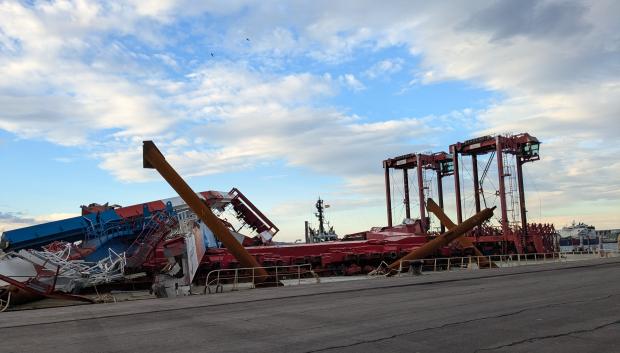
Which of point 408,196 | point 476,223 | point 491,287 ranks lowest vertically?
point 491,287

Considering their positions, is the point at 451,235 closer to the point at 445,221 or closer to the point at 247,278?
the point at 445,221

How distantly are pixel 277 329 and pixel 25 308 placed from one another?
11.3m

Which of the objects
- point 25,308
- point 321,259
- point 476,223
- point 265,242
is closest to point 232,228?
point 265,242

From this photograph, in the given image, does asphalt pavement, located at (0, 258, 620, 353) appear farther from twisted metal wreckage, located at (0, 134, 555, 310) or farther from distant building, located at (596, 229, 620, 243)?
distant building, located at (596, 229, 620, 243)

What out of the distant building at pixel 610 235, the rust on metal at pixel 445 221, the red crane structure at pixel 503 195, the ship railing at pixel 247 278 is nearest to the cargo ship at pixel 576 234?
the distant building at pixel 610 235

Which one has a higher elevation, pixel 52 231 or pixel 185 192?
pixel 185 192

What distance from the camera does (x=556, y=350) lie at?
7.60 meters

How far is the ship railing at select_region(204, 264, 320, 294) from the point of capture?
22.3 meters

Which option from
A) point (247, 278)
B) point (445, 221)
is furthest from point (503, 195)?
point (247, 278)

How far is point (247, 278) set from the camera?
A: 25828 mm

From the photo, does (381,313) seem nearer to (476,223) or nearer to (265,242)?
(476,223)

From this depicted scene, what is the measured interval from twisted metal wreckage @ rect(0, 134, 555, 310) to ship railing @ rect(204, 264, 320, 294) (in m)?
0.49

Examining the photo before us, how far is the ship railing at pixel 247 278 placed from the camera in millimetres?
22297

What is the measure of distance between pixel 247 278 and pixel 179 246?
505 centimetres
